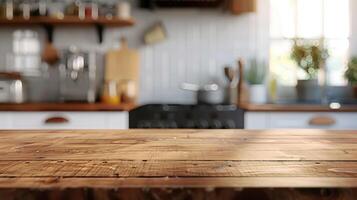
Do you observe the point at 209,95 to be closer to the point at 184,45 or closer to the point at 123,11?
the point at 184,45

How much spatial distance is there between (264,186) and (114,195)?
0.61 ft

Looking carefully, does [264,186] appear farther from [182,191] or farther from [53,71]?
[53,71]

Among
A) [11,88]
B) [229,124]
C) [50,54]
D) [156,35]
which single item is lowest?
[229,124]

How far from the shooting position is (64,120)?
8.31ft

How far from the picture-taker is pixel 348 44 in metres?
3.16

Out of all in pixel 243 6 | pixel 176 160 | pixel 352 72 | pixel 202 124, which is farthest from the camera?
pixel 352 72

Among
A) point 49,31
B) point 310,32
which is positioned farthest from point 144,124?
point 310,32

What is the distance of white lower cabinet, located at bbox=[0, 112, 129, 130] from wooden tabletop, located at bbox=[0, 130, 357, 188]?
133 centimetres

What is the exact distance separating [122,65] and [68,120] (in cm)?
70

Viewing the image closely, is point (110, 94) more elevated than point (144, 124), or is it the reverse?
point (110, 94)

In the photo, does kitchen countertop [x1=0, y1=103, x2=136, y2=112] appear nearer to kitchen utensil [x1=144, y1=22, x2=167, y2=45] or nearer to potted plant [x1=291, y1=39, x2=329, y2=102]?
kitchen utensil [x1=144, y1=22, x2=167, y2=45]

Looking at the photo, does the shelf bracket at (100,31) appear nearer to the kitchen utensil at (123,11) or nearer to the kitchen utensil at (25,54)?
the kitchen utensil at (123,11)

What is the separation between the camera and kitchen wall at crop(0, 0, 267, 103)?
313 centimetres

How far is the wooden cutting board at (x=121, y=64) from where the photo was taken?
3.09 meters
